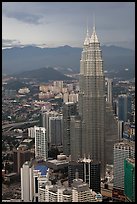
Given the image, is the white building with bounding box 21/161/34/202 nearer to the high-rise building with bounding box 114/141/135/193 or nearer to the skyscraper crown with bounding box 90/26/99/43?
the high-rise building with bounding box 114/141/135/193

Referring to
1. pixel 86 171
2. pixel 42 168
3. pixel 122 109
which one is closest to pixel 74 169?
pixel 86 171

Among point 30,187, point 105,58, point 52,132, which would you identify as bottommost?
point 30,187

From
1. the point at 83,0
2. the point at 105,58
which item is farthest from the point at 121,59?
the point at 83,0

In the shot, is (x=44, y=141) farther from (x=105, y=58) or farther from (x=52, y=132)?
(x=105, y=58)

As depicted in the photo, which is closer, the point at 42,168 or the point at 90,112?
the point at 42,168

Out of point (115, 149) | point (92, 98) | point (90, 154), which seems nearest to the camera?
point (115, 149)

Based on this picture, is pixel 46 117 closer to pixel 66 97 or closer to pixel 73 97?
pixel 66 97

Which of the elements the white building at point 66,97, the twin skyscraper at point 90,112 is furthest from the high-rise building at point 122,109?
the white building at point 66,97
